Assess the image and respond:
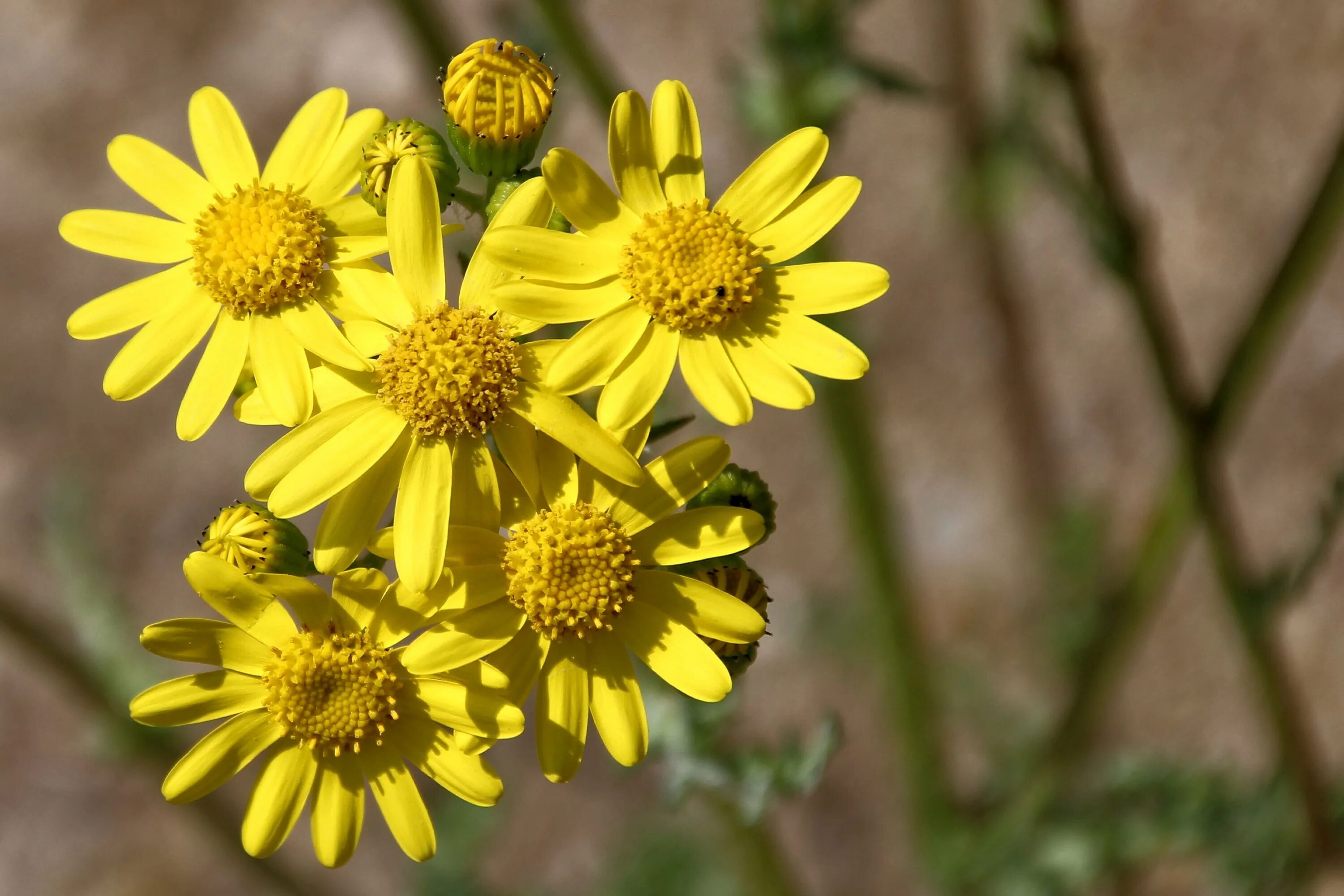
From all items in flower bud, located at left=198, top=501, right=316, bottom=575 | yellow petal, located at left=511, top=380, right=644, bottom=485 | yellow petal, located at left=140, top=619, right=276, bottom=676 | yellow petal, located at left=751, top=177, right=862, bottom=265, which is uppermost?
yellow petal, located at left=751, top=177, right=862, bottom=265

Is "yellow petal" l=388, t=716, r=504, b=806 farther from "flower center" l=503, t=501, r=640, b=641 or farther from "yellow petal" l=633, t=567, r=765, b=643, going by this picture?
"yellow petal" l=633, t=567, r=765, b=643

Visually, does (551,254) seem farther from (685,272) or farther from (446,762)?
(446,762)

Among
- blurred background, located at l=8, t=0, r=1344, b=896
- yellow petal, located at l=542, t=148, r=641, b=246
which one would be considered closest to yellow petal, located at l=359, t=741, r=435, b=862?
yellow petal, located at l=542, t=148, r=641, b=246

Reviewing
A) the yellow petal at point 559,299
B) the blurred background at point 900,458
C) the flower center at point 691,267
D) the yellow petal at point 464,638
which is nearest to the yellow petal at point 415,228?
the yellow petal at point 559,299

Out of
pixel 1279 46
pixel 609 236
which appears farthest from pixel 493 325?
pixel 1279 46

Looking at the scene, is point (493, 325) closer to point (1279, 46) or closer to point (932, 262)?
point (932, 262)

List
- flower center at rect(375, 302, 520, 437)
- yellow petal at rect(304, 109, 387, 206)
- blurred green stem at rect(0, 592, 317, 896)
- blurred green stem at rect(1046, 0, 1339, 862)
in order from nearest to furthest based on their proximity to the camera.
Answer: flower center at rect(375, 302, 520, 437) → yellow petal at rect(304, 109, 387, 206) → blurred green stem at rect(1046, 0, 1339, 862) → blurred green stem at rect(0, 592, 317, 896)
